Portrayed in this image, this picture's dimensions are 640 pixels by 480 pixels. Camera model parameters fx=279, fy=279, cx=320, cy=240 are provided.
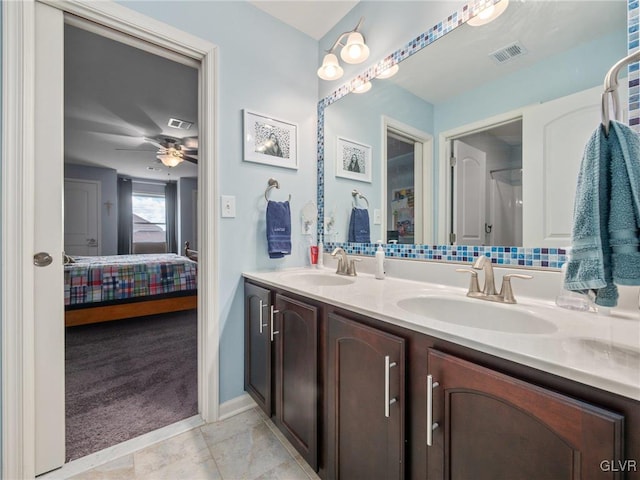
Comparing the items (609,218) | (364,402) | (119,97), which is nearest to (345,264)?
(364,402)

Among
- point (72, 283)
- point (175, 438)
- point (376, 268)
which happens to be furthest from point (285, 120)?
point (72, 283)

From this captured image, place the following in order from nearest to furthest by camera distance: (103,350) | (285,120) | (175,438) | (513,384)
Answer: (513,384)
(175,438)
(285,120)
(103,350)

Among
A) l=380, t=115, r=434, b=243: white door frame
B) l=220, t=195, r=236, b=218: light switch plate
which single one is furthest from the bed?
l=380, t=115, r=434, b=243: white door frame

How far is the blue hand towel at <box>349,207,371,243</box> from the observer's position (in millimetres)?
Answer: 1748

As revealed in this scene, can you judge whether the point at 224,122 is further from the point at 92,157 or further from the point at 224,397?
the point at 92,157

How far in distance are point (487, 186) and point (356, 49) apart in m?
1.11

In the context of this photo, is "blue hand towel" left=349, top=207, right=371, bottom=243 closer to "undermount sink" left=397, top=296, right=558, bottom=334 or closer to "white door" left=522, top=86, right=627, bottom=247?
"undermount sink" left=397, top=296, right=558, bottom=334

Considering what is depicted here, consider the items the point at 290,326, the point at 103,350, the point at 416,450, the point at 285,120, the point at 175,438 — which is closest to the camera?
the point at 416,450

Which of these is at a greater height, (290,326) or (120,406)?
(290,326)

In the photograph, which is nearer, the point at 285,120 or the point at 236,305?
the point at 236,305

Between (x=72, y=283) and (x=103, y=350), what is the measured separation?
3.19 feet

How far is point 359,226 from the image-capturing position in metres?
1.79

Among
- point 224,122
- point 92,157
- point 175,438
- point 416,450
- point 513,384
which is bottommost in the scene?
point 175,438

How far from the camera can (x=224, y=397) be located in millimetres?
1608
